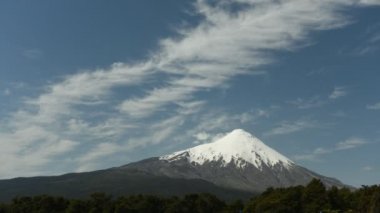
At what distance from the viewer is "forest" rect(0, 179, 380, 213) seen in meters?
114

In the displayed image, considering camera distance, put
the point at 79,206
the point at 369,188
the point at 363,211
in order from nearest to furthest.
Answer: the point at 363,211, the point at 369,188, the point at 79,206

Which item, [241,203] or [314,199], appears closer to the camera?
[314,199]

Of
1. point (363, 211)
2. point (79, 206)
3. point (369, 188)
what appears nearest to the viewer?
point (363, 211)

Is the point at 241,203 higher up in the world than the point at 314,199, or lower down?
higher up

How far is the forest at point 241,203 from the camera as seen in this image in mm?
113569

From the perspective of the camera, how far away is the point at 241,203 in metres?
136

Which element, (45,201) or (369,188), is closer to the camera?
(369,188)

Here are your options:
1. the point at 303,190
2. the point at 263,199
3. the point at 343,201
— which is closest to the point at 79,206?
the point at 263,199

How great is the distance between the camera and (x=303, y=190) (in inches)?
4685

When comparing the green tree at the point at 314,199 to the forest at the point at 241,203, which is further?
the forest at the point at 241,203

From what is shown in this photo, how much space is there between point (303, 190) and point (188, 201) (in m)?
31.8

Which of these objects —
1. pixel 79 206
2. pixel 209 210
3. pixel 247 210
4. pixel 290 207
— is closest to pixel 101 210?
pixel 79 206

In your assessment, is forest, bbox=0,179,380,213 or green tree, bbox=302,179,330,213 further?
forest, bbox=0,179,380,213

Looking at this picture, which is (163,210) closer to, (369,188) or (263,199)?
(263,199)
